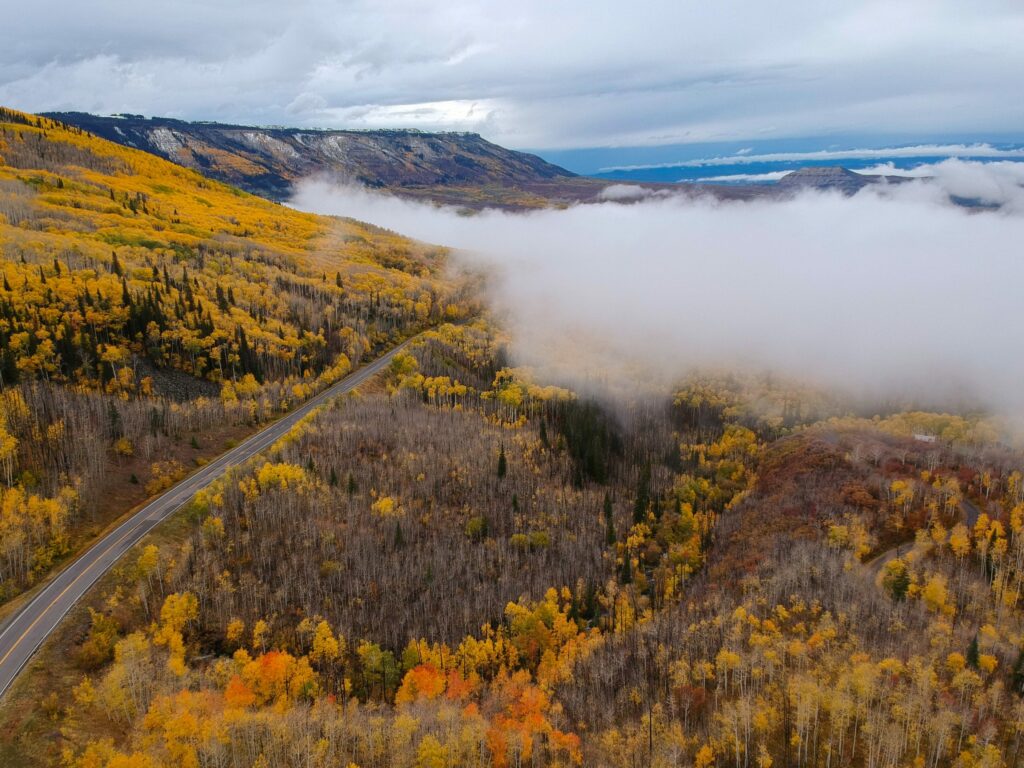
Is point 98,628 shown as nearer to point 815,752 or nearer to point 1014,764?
point 815,752

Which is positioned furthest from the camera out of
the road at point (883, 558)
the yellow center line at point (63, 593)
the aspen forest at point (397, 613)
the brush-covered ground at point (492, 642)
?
the road at point (883, 558)

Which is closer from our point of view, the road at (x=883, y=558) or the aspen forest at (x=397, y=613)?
the aspen forest at (x=397, y=613)

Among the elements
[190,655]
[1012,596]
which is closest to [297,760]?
[190,655]

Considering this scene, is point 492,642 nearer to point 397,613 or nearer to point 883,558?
point 397,613

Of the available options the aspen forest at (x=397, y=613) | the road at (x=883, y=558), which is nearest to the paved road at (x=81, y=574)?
the aspen forest at (x=397, y=613)

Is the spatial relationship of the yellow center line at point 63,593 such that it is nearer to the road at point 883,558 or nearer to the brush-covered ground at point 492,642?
the brush-covered ground at point 492,642

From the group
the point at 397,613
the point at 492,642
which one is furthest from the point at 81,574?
the point at 492,642
